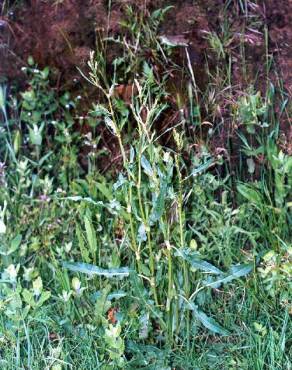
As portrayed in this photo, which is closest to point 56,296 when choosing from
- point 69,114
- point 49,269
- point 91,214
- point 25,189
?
point 49,269

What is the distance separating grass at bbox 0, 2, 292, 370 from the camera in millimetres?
2553

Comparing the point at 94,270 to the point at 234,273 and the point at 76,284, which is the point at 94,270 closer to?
the point at 76,284

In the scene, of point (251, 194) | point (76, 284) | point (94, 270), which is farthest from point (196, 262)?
point (251, 194)

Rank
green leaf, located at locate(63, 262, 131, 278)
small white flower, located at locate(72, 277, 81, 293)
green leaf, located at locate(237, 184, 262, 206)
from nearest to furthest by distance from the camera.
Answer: green leaf, located at locate(63, 262, 131, 278) → small white flower, located at locate(72, 277, 81, 293) → green leaf, located at locate(237, 184, 262, 206)

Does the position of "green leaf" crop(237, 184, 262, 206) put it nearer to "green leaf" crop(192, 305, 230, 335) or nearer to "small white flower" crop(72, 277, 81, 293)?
"green leaf" crop(192, 305, 230, 335)

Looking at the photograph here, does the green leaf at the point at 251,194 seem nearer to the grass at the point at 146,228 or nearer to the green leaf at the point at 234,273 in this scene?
the grass at the point at 146,228

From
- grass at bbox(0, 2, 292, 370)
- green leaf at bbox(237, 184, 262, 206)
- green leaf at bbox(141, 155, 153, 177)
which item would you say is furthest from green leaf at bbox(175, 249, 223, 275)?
green leaf at bbox(237, 184, 262, 206)

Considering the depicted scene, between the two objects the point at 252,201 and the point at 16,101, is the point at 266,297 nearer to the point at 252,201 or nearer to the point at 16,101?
the point at 252,201

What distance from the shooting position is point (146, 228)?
2.53m

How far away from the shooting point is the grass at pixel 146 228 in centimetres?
255

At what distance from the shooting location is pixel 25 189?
11.4ft

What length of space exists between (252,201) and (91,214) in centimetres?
71

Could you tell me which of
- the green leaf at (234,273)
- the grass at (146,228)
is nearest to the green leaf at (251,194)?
→ the grass at (146,228)

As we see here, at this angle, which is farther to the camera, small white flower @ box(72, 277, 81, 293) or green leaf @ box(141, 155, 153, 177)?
small white flower @ box(72, 277, 81, 293)
